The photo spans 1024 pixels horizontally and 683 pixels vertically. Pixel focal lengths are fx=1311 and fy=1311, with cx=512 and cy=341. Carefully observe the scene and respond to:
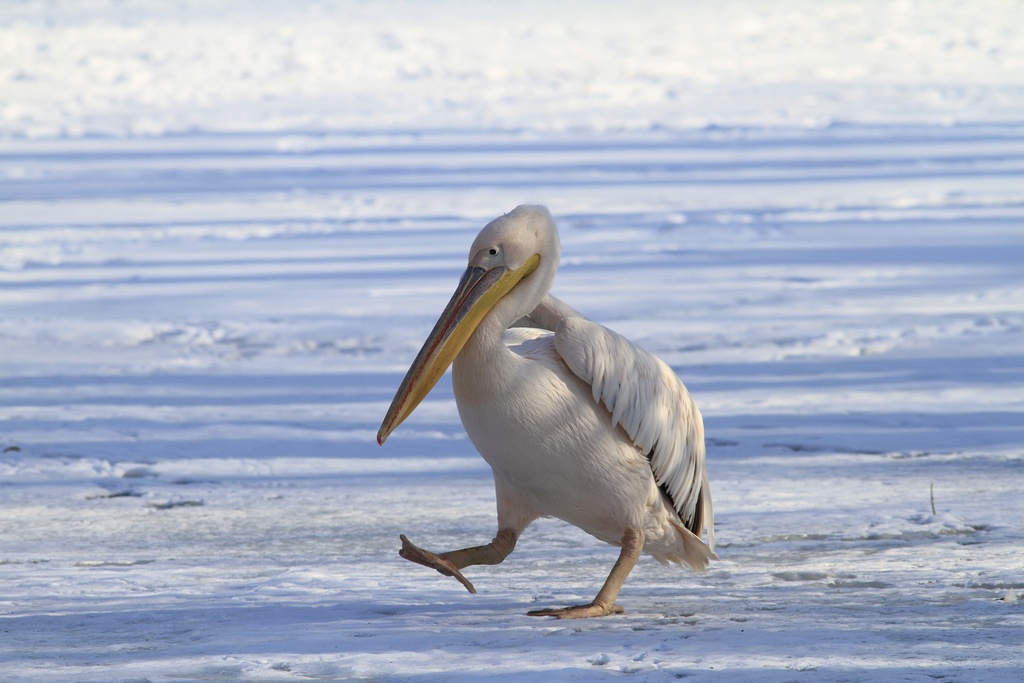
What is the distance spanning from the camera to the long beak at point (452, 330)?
8.45 feet

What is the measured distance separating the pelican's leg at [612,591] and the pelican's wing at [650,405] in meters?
0.16

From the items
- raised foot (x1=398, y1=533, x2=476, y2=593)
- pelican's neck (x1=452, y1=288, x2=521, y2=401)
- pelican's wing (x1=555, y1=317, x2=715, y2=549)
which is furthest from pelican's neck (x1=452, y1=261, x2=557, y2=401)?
raised foot (x1=398, y1=533, x2=476, y2=593)

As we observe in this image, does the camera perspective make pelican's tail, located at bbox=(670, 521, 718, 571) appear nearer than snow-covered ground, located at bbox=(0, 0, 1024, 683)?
No

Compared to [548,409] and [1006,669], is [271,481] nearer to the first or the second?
→ [548,409]

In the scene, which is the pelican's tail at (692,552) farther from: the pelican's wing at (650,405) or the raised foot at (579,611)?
the raised foot at (579,611)

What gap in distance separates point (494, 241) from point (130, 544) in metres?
1.20

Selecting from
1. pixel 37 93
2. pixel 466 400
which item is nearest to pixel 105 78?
pixel 37 93

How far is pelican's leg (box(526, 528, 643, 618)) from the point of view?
2.51 meters

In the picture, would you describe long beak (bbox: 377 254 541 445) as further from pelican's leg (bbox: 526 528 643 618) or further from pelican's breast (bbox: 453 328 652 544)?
pelican's leg (bbox: 526 528 643 618)

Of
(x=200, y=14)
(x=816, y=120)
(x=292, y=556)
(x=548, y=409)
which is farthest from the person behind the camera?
(x=200, y=14)

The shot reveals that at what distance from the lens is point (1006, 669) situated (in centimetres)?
207

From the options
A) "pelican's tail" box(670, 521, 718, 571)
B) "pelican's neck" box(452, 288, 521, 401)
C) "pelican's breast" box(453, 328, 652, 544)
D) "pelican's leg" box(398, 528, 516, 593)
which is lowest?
"pelican's tail" box(670, 521, 718, 571)

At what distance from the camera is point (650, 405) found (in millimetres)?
2604

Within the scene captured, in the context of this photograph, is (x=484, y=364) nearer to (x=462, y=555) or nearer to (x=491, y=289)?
(x=491, y=289)
